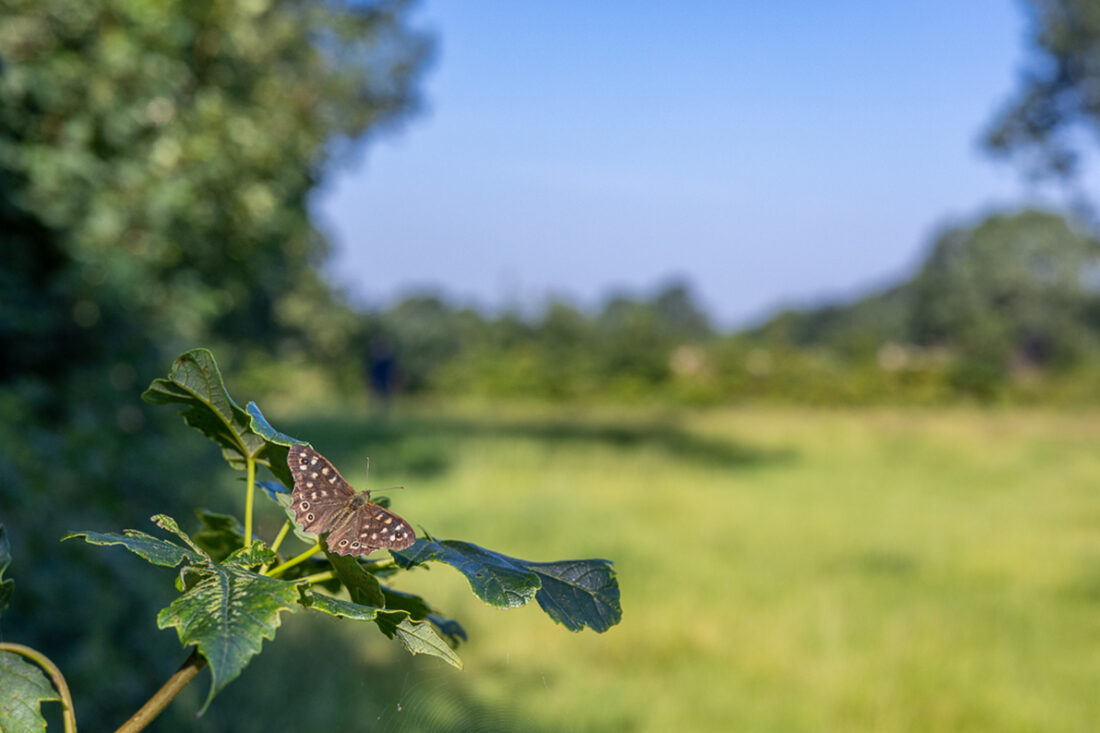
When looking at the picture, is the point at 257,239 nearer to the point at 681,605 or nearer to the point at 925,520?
the point at 681,605

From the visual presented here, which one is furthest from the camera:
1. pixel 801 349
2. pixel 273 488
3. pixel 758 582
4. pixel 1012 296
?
pixel 1012 296

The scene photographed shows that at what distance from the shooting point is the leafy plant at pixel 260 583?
0.39m

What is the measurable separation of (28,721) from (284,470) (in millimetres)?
187

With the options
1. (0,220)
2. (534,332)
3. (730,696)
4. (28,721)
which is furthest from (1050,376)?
(28,721)

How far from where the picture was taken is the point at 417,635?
1.49ft

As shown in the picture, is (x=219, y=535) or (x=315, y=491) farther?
(x=219, y=535)

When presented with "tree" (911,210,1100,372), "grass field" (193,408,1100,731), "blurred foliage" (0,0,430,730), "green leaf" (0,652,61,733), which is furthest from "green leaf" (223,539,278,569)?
"tree" (911,210,1100,372)

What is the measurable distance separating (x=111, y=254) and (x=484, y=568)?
3.59 m

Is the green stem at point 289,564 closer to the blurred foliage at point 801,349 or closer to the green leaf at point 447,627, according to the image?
the green leaf at point 447,627

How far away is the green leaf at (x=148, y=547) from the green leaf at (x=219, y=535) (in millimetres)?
178

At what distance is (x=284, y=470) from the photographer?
56cm

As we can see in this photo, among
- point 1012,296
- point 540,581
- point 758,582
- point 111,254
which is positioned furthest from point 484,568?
point 1012,296

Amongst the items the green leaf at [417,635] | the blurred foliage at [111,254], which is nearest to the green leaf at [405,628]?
the green leaf at [417,635]

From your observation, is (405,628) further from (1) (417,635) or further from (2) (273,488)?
(2) (273,488)
